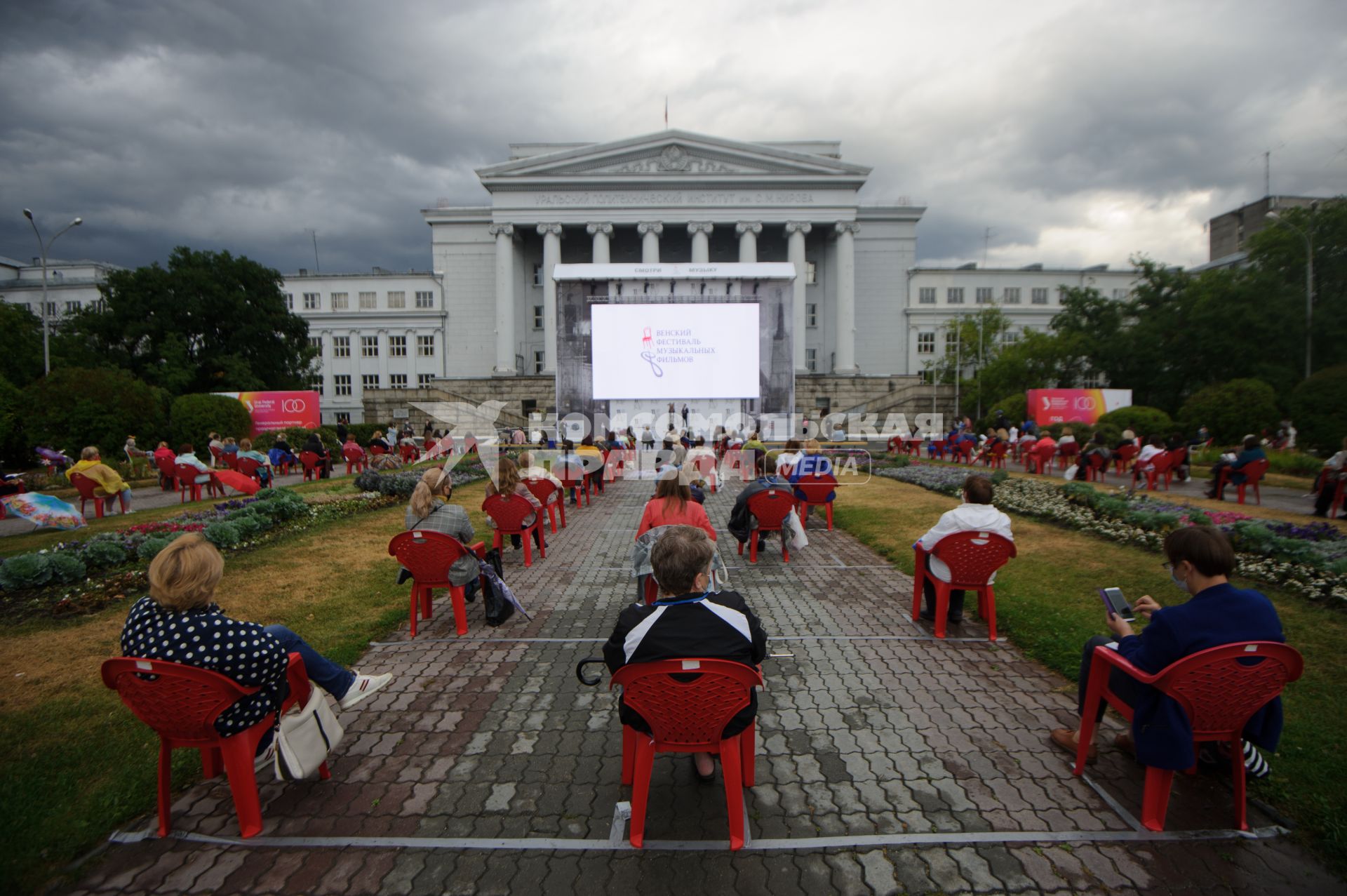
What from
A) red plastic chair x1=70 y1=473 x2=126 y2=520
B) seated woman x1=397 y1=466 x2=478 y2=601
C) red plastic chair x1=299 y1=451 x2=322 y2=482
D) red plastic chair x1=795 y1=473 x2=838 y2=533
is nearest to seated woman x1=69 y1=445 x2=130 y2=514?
red plastic chair x1=70 y1=473 x2=126 y2=520

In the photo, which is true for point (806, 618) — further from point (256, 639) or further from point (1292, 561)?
point (1292, 561)

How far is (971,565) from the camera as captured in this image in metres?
5.11

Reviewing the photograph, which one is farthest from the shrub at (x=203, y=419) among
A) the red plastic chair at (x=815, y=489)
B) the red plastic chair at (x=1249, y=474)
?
the red plastic chair at (x=1249, y=474)

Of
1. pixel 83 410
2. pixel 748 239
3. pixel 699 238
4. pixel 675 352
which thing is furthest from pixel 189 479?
pixel 748 239

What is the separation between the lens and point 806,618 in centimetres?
578

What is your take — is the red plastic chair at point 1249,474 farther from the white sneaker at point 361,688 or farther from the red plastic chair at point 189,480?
the red plastic chair at point 189,480

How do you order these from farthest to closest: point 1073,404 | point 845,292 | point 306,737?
point 845,292 < point 1073,404 < point 306,737

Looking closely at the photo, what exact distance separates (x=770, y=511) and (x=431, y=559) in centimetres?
405

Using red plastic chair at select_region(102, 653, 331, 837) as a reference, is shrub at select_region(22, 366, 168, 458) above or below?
above

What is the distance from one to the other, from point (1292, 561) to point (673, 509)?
6.52 m

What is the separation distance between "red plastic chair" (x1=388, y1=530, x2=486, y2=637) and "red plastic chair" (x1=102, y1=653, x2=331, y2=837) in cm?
233

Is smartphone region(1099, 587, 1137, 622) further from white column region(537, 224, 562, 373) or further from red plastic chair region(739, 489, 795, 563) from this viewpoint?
white column region(537, 224, 562, 373)

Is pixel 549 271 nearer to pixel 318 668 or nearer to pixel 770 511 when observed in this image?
pixel 770 511

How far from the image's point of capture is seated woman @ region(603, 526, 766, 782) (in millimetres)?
2721
